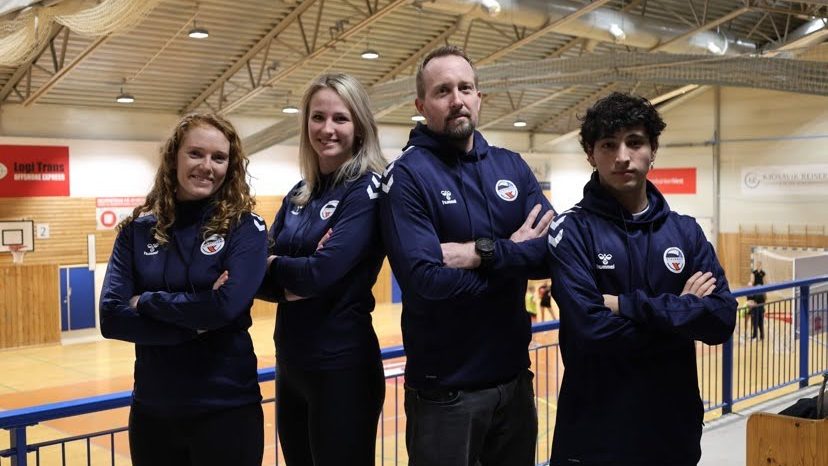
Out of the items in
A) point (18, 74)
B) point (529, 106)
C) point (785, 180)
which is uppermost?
point (529, 106)

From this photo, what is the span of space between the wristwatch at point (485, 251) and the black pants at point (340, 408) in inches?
24.0

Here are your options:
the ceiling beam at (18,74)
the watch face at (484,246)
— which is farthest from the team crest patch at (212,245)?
the ceiling beam at (18,74)

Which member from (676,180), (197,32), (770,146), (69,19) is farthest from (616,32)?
(69,19)

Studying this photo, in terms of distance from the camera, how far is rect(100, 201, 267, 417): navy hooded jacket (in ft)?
9.12

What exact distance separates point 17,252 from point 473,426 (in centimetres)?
1769

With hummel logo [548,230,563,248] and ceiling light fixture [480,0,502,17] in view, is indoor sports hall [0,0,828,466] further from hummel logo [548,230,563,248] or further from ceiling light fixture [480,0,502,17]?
hummel logo [548,230,563,248]

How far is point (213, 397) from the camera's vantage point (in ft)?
9.11

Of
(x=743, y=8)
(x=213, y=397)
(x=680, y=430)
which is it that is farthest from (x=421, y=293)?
(x=743, y=8)

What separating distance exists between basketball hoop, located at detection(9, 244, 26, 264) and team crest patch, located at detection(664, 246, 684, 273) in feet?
58.9

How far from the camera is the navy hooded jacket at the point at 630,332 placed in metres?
2.66

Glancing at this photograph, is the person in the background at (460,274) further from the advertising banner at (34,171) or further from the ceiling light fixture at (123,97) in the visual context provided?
the advertising banner at (34,171)

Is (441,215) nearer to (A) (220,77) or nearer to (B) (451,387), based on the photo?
(B) (451,387)

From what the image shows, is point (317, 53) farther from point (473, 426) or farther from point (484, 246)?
point (473, 426)

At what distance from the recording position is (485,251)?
278 cm
